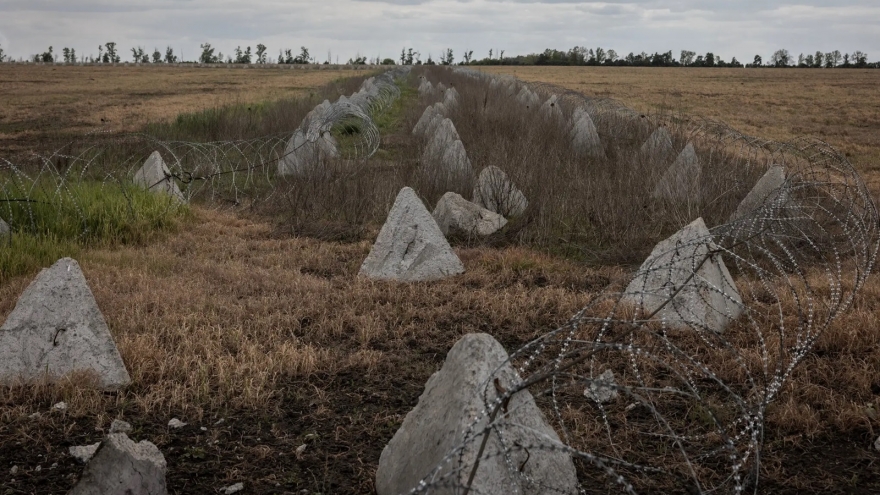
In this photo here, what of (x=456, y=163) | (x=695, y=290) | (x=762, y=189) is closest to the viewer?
(x=695, y=290)

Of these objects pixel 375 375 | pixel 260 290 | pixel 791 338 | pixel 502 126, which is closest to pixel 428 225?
pixel 260 290

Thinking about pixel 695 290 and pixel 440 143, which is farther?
pixel 440 143

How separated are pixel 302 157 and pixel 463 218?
4392 millimetres

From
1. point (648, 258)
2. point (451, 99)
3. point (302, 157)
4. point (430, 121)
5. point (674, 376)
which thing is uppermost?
point (451, 99)

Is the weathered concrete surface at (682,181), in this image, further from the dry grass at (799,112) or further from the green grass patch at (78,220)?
the green grass patch at (78,220)

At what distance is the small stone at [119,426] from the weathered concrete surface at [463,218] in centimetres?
487

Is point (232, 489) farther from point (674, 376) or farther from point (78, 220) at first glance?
point (78, 220)

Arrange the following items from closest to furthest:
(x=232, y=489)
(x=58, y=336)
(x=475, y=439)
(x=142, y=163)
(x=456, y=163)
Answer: (x=475, y=439) < (x=232, y=489) < (x=58, y=336) < (x=456, y=163) < (x=142, y=163)

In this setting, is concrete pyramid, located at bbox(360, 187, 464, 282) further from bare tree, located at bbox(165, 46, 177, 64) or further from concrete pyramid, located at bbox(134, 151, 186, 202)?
bare tree, located at bbox(165, 46, 177, 64)

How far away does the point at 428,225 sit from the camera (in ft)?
24.1

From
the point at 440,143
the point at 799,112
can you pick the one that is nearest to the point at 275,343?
the point at 440,143

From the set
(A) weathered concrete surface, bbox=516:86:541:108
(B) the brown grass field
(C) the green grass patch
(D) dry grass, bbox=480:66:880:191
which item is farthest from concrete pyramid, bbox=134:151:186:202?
(A) weathered concrete surface, bbox=516:86:541:108

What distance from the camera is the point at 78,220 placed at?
8.17 meters

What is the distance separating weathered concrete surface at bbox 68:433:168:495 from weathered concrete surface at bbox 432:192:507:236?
5.39m
